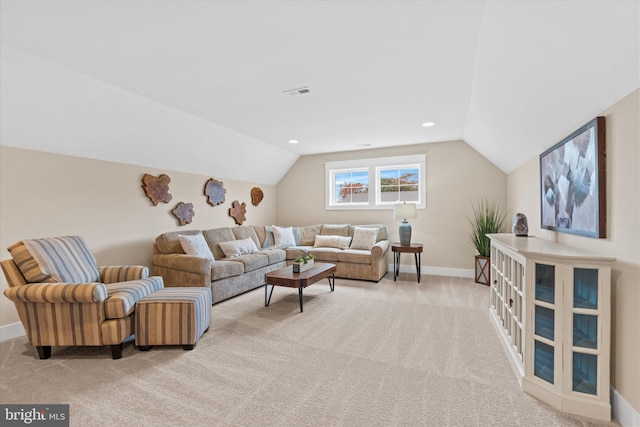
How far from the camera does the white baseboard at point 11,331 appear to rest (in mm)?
2834

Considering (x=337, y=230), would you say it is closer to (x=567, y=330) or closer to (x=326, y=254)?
(x=326, y=254)

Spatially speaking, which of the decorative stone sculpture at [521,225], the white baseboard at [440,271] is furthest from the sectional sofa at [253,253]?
the decorative stone sculpture at [521,225]

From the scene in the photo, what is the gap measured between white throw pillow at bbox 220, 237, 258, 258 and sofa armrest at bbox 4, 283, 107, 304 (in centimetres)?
241

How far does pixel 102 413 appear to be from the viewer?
1745 mm

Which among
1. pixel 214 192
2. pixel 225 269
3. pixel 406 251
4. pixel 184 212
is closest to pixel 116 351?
pixel 225 269

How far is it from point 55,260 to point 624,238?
4160mm

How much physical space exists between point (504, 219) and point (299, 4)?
472 cm

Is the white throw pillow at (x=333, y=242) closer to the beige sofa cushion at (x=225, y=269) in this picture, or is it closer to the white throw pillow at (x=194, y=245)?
the beige sofa cushion at (x=225, y=269)

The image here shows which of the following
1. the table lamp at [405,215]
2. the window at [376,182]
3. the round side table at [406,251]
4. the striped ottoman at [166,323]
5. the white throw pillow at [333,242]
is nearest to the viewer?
the striped ottoman at [166,323]

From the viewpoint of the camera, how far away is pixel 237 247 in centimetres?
482

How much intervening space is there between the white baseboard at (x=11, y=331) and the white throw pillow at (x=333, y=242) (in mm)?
4067

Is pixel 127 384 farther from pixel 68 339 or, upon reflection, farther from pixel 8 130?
pixel 8 130

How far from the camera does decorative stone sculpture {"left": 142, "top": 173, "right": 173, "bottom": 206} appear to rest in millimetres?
4156

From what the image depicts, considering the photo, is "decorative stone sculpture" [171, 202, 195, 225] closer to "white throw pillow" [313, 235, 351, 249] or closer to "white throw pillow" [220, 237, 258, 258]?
"white throw pillow" [220, 237, 258, 258]
